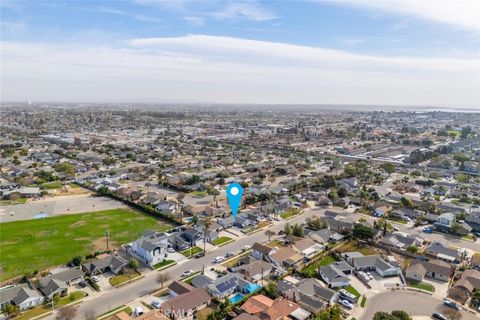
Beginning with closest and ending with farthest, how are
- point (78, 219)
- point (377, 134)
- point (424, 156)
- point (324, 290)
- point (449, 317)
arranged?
point (449, 317) < point (324, 290) < point (78, 219) < point (424, 156) < point (377, 134)

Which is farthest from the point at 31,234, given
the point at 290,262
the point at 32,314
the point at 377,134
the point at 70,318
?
the point at 377,134

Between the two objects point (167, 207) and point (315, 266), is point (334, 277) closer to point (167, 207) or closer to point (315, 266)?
point (315, 266)

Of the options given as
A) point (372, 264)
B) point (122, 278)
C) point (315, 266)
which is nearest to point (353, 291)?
point (315, 266)

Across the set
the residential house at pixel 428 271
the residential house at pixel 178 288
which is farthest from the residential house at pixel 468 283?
the residential house at pixel 178 288

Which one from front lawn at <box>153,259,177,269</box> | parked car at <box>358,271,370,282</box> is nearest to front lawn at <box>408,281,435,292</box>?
parked car at <box>358,271,370,282</box>

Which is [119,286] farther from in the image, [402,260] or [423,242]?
[423,242]

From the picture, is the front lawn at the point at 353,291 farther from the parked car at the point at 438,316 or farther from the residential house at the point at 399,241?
the residential house at the point at 399,241

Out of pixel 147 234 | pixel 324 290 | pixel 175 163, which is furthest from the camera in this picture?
pixel 175 163
